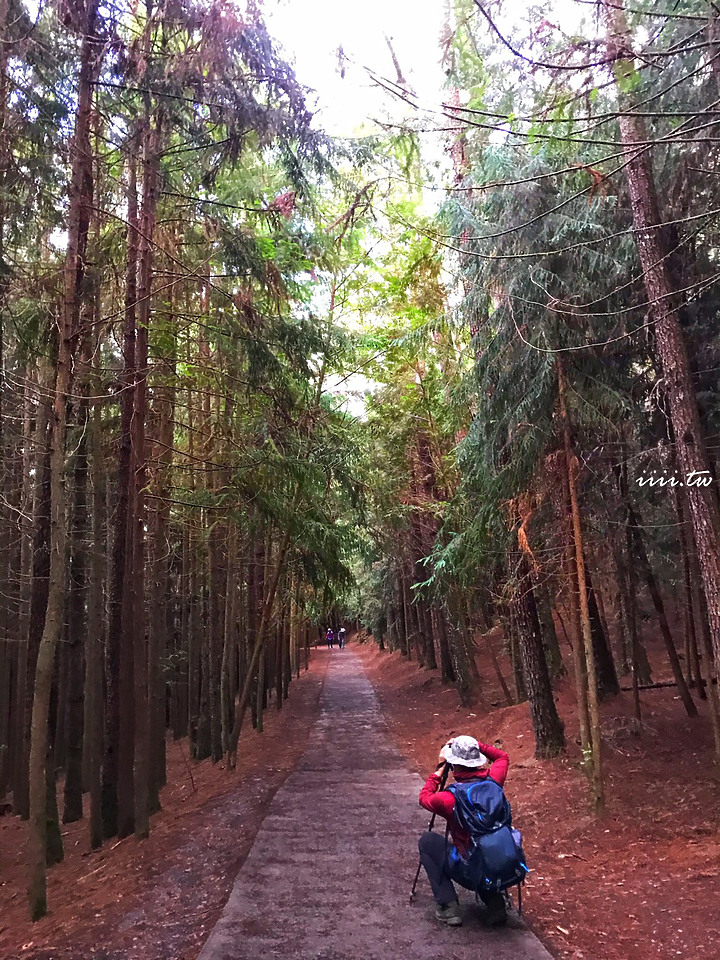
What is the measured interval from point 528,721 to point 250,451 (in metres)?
7.16

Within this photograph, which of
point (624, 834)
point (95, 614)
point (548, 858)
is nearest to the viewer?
A: point (548, 858)

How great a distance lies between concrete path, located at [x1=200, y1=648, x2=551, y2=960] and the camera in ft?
13.4

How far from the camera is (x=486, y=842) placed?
4.21m

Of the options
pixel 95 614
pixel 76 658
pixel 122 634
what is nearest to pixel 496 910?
pixel 122 634

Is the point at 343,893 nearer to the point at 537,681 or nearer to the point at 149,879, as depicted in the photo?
the point at 149,879

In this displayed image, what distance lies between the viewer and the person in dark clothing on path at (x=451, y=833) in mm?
4324

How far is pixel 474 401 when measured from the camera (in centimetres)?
976

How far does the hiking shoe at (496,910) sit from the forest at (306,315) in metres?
3.02

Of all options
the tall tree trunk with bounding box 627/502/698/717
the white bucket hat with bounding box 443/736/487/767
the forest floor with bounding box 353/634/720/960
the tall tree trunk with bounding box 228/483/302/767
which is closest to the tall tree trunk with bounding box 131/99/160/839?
the tall tree trunk with bounding box 228/483/302/767

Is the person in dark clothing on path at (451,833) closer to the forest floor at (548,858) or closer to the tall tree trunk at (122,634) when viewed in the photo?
the forest floor at (548,858)

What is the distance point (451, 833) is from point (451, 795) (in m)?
0.36

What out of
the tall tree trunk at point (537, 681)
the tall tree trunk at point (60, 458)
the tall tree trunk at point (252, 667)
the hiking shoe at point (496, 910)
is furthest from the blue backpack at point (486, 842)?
the tall tree trunk at point (252, 667)

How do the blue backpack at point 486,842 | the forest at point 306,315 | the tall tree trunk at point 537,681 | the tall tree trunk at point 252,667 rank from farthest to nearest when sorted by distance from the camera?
the tall tree trunk at point 252,667 < the tall tree trunk at point 537,681 < the forest at point 306,315 < the blue backpack at point 486,842

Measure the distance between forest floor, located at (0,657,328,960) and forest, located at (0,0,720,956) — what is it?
0.46 metres
